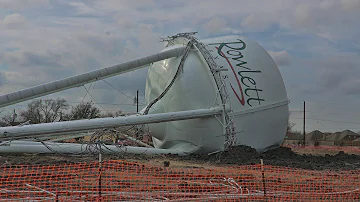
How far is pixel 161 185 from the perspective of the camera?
1061 centimetres

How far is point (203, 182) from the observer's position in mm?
11258

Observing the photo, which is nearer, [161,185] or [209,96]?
[161,185]

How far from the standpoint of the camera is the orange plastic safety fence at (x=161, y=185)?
30.6 feet

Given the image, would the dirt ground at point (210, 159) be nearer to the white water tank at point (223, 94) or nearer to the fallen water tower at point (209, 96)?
the fallen water tower at point (209, 96)

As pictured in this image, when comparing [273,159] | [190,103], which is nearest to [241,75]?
[190,103]

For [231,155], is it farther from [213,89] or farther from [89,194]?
[89,194]

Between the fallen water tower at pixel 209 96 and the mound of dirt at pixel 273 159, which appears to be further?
the fallen water tower at pixel 209 96

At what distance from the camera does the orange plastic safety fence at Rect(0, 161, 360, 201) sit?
932cm

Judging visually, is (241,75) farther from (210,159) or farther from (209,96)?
(210,159)

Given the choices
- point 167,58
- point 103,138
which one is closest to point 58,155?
point 103,138

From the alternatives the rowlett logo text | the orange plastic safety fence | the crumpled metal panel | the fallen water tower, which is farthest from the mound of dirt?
the orange plastic safety fence

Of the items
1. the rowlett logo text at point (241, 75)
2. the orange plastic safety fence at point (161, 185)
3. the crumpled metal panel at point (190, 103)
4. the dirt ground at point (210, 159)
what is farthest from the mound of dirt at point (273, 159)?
the orange plastic safety fence at point (161, 185)

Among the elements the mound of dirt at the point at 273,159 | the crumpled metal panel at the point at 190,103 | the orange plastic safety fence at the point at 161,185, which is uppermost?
the crumpled metal panel at the point at 190,103

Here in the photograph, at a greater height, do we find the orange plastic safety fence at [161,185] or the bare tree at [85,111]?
the bare tree at [85,111]
